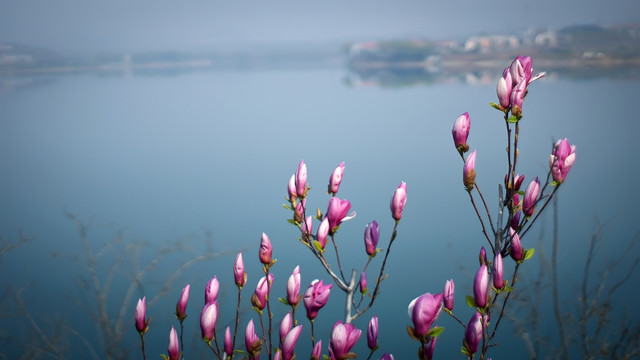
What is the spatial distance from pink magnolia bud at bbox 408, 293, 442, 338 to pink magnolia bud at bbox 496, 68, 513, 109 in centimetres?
27

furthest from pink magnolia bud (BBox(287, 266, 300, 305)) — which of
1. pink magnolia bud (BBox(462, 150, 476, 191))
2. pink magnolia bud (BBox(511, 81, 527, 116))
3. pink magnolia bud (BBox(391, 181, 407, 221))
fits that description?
pink magnolia bud (BBox(511, 81, 527, 116))

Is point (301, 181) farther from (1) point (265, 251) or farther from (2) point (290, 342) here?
(2) point (290, 342)

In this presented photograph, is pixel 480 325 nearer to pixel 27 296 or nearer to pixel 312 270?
pixel 312 270

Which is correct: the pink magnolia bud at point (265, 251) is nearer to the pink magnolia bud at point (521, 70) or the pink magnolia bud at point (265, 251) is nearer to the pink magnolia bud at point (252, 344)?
the pink magnolia bud at point (252, 344)

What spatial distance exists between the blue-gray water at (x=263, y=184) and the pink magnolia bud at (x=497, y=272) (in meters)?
1.26

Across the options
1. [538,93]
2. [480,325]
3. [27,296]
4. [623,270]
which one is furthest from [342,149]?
[480,325]

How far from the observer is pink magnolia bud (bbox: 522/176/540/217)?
0.75 metres

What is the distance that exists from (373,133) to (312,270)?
1013 millimetres

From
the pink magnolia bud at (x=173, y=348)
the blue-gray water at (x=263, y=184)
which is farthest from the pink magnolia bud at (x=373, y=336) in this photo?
the blue-gray water at (x=263, y=184)

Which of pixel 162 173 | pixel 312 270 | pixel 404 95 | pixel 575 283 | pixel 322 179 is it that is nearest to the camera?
pixel 575 283

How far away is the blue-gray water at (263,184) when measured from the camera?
2.30 meters

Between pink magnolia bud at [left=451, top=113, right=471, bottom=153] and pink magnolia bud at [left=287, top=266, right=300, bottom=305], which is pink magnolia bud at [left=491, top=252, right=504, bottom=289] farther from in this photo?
pink magnolia bud at [left=287, top=266, right=300, bottom=305]

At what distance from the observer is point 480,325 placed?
71 centimetres

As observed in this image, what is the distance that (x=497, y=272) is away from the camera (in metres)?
0.73
